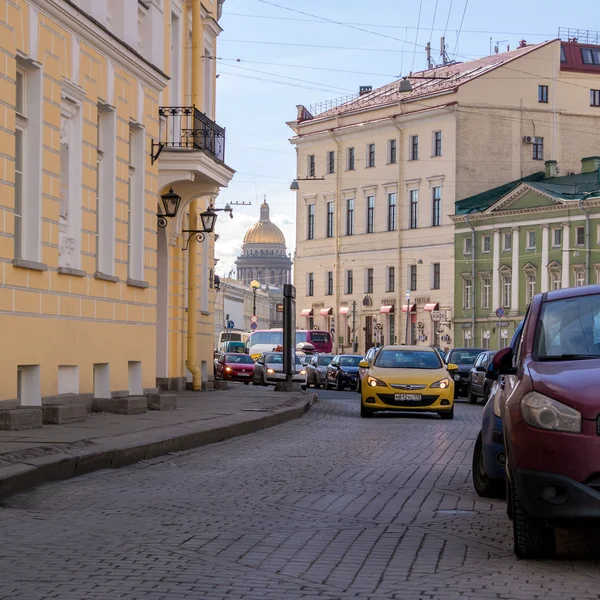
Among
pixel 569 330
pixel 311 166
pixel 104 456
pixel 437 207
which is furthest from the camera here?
pixel 311 166

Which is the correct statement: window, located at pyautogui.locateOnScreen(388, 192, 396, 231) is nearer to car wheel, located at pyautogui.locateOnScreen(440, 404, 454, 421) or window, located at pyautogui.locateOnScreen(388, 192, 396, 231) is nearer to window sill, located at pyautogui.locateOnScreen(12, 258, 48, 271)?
car wheel, located at pyautogui.locateOnScreen(440, 404, 454, 421)

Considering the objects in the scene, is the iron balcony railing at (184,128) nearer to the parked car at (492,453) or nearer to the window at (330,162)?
the parked car at (492,453)

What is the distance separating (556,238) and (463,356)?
35.1 metres

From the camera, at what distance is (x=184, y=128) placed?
30281mm

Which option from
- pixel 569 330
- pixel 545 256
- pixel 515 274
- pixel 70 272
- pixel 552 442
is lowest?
pixel 552 442

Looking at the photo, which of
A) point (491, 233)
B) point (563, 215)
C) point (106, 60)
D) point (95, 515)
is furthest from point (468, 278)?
point (95, 515)

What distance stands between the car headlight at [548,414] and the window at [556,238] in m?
74.7

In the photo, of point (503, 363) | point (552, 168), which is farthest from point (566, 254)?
point (503, 363)

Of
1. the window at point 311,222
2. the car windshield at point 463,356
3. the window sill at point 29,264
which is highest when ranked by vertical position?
the window at point 311,222

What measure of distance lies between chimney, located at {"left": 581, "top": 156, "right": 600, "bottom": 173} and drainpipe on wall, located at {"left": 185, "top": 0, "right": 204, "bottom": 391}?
52.0 m

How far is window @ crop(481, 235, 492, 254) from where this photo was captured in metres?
87.1

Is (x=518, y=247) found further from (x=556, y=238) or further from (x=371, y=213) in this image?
(x=371, y=213)

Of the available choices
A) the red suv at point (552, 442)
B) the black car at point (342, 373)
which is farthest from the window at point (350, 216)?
the red suv at point (552, 442)

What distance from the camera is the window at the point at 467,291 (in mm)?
88250
